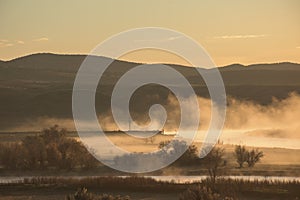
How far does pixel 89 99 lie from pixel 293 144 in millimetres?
11527

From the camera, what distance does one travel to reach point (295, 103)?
1452 inches

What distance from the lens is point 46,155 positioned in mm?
23500

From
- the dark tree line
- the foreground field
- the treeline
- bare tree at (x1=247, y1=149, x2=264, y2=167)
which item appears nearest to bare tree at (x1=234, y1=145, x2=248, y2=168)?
the dark tree line

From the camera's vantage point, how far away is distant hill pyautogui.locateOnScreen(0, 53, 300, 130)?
116ft

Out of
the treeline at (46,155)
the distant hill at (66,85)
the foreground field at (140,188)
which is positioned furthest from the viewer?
the distant hill at (66,85)

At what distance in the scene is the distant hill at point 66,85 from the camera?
3544 cm

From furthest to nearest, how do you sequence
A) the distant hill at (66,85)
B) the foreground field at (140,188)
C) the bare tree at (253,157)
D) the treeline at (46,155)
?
the distant hill at (66,85) → the bare tree at (253,157) → the treeline at (46,155) → the foreground field at (140,188)

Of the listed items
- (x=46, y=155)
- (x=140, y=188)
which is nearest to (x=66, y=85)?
(x=46, y=155)

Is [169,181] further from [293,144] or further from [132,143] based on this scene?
[293,144]

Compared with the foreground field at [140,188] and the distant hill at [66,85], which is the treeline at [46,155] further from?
the distant hill at [66,85]

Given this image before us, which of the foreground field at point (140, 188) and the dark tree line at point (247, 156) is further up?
the dark tree line at point (247, 156)

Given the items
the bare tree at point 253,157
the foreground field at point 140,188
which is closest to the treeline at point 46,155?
the foreground field at point 140,188

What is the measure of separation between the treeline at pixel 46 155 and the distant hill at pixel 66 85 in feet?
23.1

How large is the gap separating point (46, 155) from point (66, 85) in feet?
70.4
